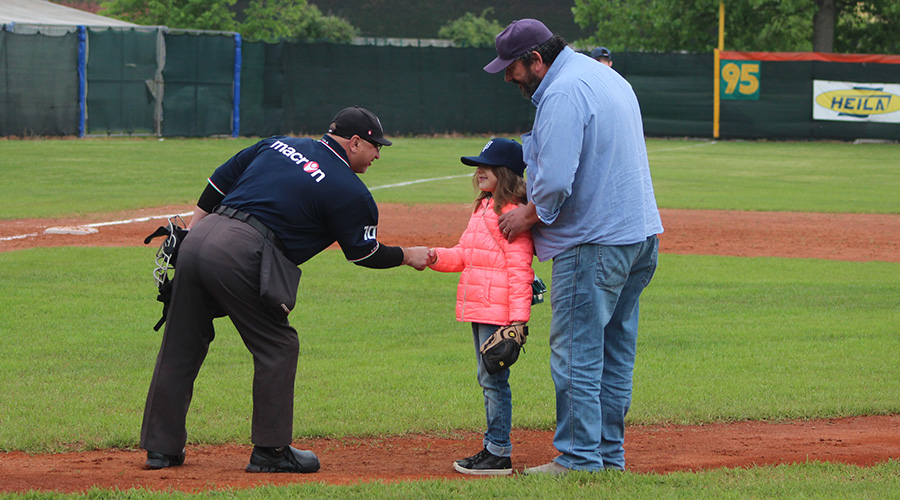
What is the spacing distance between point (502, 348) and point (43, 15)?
32.0 metres

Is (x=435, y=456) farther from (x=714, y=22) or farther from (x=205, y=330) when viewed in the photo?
(x=714, y=22)

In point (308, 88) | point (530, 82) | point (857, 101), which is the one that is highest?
point (308, 88)

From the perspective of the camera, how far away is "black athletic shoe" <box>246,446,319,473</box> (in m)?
4.54

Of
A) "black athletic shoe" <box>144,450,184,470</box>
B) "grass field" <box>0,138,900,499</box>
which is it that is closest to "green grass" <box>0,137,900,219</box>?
"grass field" <box>0,138,900,499</box>

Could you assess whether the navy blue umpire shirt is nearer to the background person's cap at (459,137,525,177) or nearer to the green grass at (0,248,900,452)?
the background person's cap at (459,137,525,177)

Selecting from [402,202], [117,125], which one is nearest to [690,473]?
[402,202]

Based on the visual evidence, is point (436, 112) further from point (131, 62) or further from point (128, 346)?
point (128, 346)

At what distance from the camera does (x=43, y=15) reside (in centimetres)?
3186

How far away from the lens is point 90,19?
110ft

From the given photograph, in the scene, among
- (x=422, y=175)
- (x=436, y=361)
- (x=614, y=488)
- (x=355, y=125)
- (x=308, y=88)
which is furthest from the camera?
(x=308, y=88)

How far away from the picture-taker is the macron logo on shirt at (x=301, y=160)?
14.8ft

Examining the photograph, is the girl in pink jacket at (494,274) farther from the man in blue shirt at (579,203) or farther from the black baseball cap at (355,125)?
the black baseball cap at (355,125)

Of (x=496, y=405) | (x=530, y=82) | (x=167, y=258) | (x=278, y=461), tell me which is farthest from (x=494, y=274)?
(x=167, y=258)

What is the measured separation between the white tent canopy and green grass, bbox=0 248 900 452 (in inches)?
883
